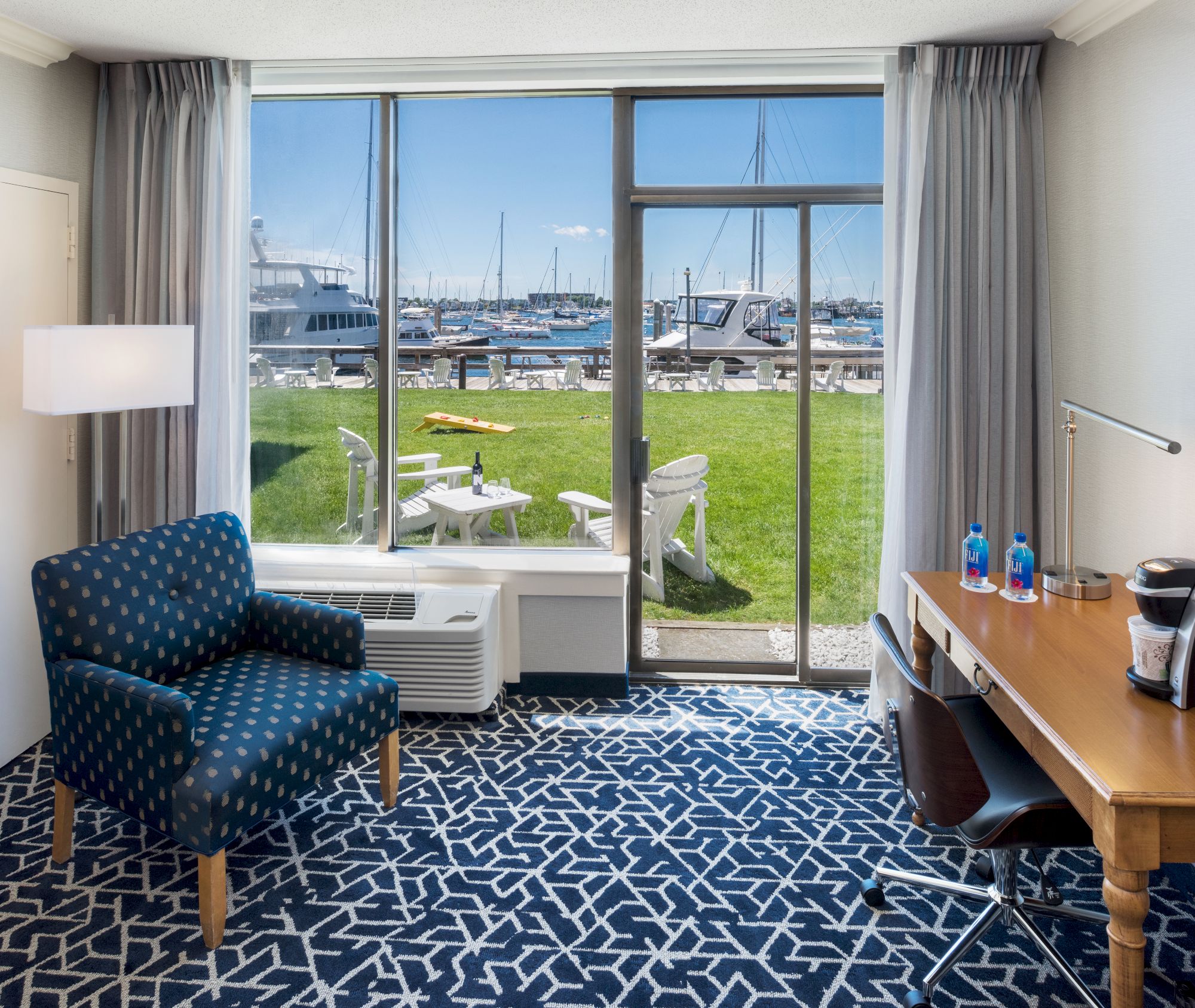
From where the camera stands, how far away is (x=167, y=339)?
2975 mm

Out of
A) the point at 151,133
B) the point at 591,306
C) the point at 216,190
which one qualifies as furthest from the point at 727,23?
the point at 151,133

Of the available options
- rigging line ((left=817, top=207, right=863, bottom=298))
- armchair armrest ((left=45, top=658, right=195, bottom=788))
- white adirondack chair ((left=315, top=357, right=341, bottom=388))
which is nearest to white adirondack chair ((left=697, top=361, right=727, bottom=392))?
rigging line ((left=817, top=207, right=863, bottom=298))

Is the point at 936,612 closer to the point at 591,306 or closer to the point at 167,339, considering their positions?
the point at 591,306

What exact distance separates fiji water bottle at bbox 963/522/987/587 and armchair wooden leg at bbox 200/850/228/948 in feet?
7.30

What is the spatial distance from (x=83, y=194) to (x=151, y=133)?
37 cm

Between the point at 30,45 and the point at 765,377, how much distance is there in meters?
3.02

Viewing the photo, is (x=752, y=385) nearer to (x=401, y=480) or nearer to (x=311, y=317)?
(x=401, y=480)

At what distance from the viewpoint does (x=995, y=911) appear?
2.04 meters

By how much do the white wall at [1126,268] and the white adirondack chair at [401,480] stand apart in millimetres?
2445

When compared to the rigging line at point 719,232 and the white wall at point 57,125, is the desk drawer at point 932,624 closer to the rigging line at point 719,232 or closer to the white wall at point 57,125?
the rigging line at point 719,232

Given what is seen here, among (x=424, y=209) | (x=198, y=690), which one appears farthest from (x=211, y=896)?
(x=424, y=209)

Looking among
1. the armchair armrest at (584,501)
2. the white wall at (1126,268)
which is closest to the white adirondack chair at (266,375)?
the armchair armrest at (584,501)

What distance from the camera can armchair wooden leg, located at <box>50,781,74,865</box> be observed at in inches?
95.9

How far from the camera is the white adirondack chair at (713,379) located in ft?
12.2
